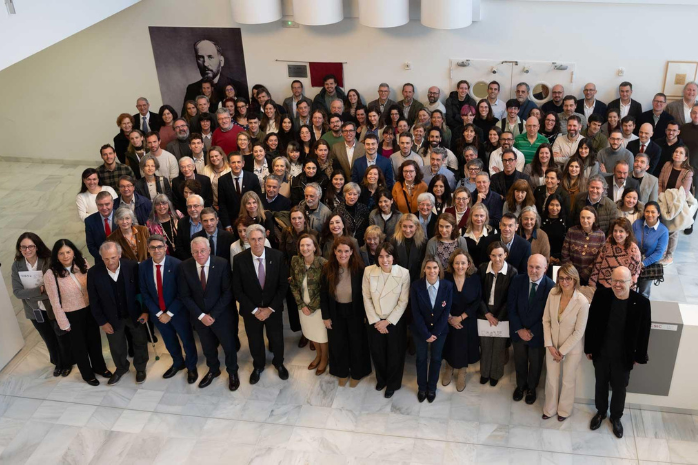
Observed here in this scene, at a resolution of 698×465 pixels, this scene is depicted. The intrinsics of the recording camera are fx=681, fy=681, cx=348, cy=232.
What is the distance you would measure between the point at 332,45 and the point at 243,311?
6.11m

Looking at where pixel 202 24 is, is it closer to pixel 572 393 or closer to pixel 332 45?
pixel 332 45

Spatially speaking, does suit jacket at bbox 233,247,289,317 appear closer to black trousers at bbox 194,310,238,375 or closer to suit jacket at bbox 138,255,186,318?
black trousers at bbox 194,310,238,375

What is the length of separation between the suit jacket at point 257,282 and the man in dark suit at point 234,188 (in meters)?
1.60

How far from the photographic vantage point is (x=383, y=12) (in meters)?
10.4

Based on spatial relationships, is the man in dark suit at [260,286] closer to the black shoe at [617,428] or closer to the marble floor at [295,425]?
the marble floor at [295,425]

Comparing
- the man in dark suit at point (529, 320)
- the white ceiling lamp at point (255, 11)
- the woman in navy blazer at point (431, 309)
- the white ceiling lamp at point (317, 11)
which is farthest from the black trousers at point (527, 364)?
the white ceiling lamp at point (255, 11)

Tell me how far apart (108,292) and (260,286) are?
150 cm

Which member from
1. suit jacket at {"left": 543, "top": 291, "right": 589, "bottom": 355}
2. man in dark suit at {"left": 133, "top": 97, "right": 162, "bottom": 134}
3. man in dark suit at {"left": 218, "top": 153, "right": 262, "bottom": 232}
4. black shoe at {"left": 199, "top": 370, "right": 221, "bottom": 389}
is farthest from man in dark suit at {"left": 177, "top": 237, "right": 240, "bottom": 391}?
man in dark suit at {"left": 133, "top": 97, "right": 162, "bottom": 134}

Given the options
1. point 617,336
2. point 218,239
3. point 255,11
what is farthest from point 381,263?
point 255,11

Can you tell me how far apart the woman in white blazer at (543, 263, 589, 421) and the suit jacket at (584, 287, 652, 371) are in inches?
4.0

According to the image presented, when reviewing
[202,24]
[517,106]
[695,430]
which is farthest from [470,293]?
[202,24]

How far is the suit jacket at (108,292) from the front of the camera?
671 cm

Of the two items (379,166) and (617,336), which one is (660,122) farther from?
(617,336)

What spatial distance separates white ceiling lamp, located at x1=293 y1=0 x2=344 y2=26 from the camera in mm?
10609
